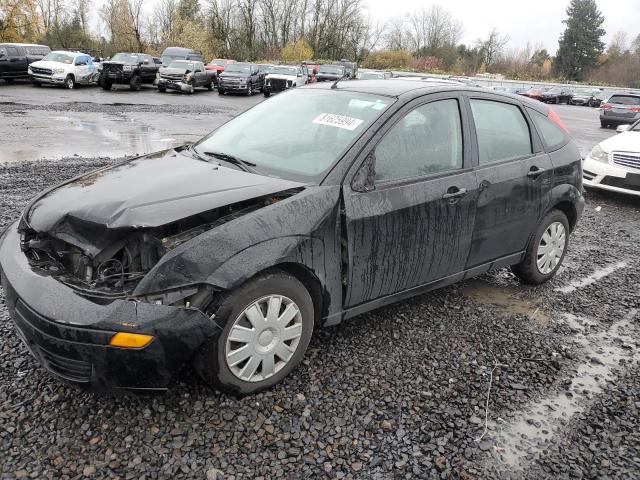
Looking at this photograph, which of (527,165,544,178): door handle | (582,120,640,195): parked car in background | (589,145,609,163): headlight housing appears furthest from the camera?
(589,145,609,163): headlight housing

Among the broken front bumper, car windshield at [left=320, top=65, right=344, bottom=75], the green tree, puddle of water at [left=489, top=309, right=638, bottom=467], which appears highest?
the green tree

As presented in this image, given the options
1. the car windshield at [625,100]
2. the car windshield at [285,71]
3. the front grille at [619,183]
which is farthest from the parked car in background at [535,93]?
the front grille at [619,183]

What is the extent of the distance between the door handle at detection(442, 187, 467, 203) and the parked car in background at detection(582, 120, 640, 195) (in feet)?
17.2

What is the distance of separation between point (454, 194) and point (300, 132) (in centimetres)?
113

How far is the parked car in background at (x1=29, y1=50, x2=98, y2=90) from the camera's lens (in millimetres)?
23969

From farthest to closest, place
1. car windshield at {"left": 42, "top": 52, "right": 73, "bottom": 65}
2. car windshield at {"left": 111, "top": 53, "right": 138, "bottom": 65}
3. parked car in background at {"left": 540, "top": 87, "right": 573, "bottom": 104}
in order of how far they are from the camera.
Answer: parked car in background at {"left": 540, "top": 87, "right": 573, "bottom": 104}, car windshield at {"left": 111, "top": 53, "right": 138, "bottom": 65}, car windshield at {"left": 42, "top": 52, "right": 73, "bottom": 65}

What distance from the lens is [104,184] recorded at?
3084 mm

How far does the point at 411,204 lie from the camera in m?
3.36

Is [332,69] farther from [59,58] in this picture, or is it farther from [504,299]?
[504,299]

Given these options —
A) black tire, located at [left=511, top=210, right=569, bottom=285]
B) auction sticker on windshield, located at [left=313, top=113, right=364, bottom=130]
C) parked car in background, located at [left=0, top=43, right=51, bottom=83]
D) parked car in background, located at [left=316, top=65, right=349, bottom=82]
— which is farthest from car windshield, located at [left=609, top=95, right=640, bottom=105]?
parked car in background, located at [left=0, top=43, right=51, bottom=83]

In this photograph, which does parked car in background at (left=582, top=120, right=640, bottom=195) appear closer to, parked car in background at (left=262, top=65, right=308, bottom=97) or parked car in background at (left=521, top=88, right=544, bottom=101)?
parked car in background at (left=262, top=65, right=308, bottom=97)

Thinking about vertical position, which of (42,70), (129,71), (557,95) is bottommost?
(557,95)

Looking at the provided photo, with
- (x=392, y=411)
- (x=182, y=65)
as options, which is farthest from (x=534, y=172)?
(x=182, y=65)

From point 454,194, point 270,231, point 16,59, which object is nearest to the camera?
point 270,231
